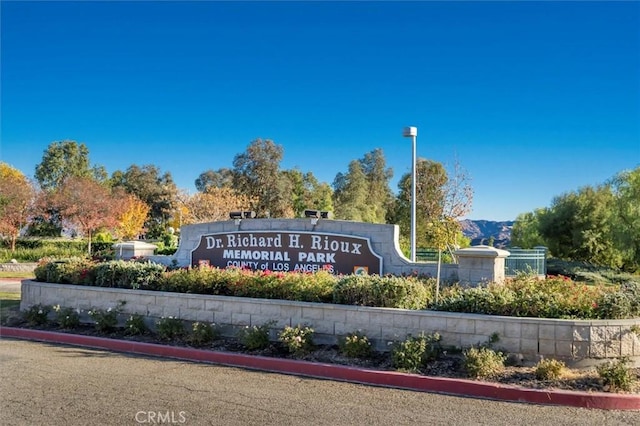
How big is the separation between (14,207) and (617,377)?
35123 millimetres

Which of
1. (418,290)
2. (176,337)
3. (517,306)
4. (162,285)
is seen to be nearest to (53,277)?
(162,285)

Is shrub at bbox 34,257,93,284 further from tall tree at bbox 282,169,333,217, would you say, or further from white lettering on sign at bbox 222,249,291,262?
tall tree at bbox 282,169,333,217

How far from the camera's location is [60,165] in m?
57.3

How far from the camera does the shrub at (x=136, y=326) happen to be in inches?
400

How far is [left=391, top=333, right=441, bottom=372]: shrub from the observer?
7359 millimetres

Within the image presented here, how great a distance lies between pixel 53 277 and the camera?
1262cm

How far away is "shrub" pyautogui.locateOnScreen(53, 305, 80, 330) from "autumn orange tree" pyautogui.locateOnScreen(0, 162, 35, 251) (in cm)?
2512

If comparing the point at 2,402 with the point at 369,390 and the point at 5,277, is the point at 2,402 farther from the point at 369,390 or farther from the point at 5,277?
the point at 5,277

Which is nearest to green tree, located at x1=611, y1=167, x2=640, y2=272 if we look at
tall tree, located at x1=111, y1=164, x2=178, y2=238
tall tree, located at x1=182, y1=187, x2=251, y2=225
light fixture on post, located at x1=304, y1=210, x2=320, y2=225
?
light fixture on post, located at x1=304, y1=210, x2=320, y2=225

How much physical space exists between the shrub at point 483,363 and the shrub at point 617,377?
1185 millimetres

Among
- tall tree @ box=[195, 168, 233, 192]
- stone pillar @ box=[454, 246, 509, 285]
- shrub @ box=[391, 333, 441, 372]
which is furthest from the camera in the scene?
tall tree @ box=[195, 168, 233, 192]

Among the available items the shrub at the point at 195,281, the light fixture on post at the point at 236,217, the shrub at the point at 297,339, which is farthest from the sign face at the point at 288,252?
the shrub at the point at 297,339

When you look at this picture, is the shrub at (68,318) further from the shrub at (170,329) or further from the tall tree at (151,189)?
the tall tree at (151,189)

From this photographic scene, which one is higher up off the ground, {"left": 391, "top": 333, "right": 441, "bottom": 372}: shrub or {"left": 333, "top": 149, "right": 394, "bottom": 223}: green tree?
{"left": 333, "top": 149, "right": 394, "bottom": 223}: green tree
